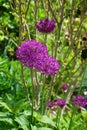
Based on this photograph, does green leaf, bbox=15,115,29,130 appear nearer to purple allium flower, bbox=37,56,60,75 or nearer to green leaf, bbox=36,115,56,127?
green leaf, bbox=36,115,56,127

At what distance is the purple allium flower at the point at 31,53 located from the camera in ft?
6.88

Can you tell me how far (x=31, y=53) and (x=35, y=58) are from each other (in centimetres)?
4

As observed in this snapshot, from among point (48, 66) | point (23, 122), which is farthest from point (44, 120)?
point (48, 66)

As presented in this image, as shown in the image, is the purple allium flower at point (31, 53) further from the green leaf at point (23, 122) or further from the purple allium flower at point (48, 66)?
the green leaf at point (23, 122)

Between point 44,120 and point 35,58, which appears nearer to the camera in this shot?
point 35,58

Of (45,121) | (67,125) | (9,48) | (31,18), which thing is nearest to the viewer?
(45,121)

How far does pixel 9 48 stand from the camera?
4898 millimetres

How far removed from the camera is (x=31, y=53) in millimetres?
2135

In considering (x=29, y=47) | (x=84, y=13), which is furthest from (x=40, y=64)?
(x=84, y=13)

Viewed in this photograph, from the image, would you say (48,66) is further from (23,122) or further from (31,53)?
(23,122)

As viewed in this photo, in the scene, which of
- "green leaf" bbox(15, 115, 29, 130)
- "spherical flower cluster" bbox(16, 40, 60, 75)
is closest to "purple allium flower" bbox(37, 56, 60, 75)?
"spherical flower cluster" bbox(16, 40, 60, 75)

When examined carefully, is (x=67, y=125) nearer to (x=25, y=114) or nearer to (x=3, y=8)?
(x=25, y=114)

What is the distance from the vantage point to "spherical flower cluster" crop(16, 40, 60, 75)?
210 centimetres

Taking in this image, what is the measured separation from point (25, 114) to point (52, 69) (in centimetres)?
58
